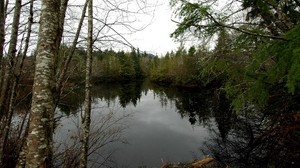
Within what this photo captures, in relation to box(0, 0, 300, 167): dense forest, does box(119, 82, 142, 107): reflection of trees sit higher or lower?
lower

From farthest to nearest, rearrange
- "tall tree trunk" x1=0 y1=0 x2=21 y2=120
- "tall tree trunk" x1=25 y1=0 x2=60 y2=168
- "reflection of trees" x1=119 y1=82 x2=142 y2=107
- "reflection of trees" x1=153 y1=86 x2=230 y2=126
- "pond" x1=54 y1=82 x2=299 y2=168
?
"reflection of trees" x1=119 y1=82 x2=142 y2=107
"reflection of trees" x1=153 y1=86 x2=230 y2=126
"pond" x1=54 y1=82 x2=299 y2=168
"tall tree trunk" x1=0 y1=0 x2=21 y2=120
"tall tree trunk" x1=25 y1=0 x2=60 y2=168

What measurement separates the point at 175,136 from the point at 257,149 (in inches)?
283

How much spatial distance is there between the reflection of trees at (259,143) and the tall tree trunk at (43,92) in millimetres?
4391

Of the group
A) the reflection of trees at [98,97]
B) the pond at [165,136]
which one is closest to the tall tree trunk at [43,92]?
the reflection of trees at [98,97]

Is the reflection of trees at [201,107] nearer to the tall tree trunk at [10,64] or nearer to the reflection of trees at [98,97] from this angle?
the reflection of trees at [98,97]

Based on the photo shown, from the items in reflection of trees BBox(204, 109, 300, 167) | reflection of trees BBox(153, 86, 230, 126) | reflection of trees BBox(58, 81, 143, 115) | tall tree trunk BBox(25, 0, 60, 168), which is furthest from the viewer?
reflection of trees BBox(153, 86, 230, 126)

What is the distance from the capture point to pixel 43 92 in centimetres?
255

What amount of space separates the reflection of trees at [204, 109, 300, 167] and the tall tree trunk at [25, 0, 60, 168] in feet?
14.4

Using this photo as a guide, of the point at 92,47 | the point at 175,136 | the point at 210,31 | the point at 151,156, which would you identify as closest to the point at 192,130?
the point at 175,136

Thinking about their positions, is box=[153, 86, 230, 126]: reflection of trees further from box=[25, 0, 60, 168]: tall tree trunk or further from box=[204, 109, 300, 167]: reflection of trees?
box=[25, 0, 60, 168]: tall tree trunk

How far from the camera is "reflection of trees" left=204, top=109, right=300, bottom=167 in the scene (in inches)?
232

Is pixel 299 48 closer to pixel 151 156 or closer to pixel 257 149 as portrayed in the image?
pixel 257 149

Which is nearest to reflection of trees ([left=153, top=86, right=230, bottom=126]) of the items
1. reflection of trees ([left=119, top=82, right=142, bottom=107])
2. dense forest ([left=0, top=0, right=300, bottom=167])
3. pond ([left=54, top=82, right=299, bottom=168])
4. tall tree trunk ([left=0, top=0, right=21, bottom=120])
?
pond ([left=54, top=82, right=299, bottom=168])

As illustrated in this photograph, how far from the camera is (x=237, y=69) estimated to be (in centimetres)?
541
